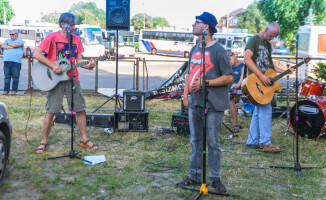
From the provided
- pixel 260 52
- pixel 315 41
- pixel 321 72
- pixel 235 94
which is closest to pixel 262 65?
pixel 260 52

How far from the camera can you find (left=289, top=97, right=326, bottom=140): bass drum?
6883mm

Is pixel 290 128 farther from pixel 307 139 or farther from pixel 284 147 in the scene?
pixel 284 147

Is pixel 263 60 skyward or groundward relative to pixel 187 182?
skyward

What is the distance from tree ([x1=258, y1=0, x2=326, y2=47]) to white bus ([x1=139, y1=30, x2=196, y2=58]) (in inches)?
343

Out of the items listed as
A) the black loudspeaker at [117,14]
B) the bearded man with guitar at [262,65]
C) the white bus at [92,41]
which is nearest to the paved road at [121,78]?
the black loudspeaker at [117,14]

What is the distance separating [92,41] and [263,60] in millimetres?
30792

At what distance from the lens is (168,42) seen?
42656 mm

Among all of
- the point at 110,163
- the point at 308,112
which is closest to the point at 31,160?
the point at 110,163

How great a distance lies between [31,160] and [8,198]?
1.39m

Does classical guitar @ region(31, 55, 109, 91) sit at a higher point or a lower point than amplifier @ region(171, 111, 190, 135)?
higher

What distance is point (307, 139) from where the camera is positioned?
284 inches

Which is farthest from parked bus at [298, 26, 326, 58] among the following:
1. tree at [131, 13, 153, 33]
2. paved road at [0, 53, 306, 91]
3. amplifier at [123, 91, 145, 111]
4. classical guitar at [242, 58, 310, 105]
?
tree at [131, 13, 153, 33]

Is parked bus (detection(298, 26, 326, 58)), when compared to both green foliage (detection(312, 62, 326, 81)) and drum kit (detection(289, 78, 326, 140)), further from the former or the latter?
drum kit (detection(289, 78, 326, 140))

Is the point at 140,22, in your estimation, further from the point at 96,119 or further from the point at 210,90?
the point at 210,90
